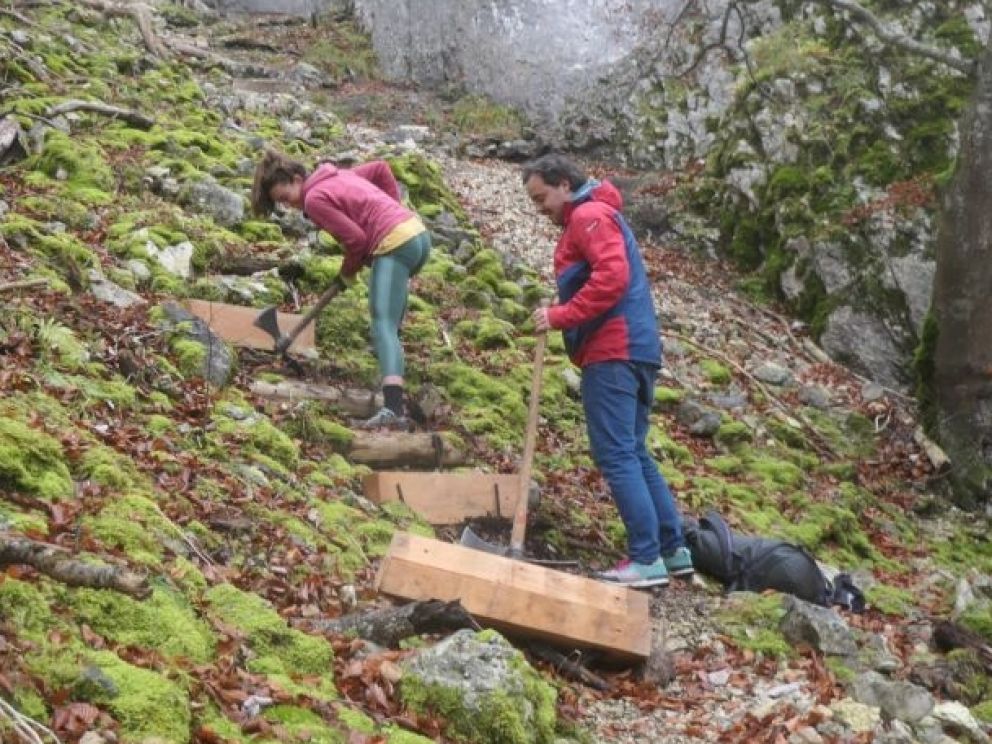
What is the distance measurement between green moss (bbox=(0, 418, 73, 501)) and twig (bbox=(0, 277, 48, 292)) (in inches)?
81.4

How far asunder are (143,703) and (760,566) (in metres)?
4.42

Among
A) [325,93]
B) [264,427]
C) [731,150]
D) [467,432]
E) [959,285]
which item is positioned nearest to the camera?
[264,427]

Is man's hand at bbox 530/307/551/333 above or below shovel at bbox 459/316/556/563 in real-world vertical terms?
above

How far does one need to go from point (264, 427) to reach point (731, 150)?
1114 centimetres

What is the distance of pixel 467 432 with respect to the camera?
788 centimetres

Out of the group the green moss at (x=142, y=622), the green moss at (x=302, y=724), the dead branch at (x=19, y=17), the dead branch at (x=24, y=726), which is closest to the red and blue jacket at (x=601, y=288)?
the green moss at (x=142, y=622)

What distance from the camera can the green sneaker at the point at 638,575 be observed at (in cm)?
590

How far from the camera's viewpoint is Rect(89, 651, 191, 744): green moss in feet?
9.73

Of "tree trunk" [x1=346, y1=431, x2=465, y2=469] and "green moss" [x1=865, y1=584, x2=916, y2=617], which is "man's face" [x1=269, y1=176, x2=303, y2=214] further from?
"green moss" [x1=865, y1=584, x2=916, y2=617]

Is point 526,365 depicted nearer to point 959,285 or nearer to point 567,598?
point 959,285

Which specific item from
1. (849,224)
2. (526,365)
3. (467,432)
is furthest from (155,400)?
(849,224)

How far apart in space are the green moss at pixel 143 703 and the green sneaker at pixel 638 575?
3.13 meters

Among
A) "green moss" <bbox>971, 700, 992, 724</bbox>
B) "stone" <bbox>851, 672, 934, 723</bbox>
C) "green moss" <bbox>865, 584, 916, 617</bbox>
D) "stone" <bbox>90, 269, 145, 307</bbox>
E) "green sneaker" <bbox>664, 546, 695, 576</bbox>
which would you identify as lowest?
"green moss" <bbox>865, 584, 916, 617</bbox>

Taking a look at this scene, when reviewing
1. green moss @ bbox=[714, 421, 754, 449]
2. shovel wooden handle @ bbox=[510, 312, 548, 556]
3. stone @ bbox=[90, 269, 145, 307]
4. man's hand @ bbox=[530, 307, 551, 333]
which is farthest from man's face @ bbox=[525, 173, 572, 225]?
green moss @ bbox=[714, 421, 754, 449]
